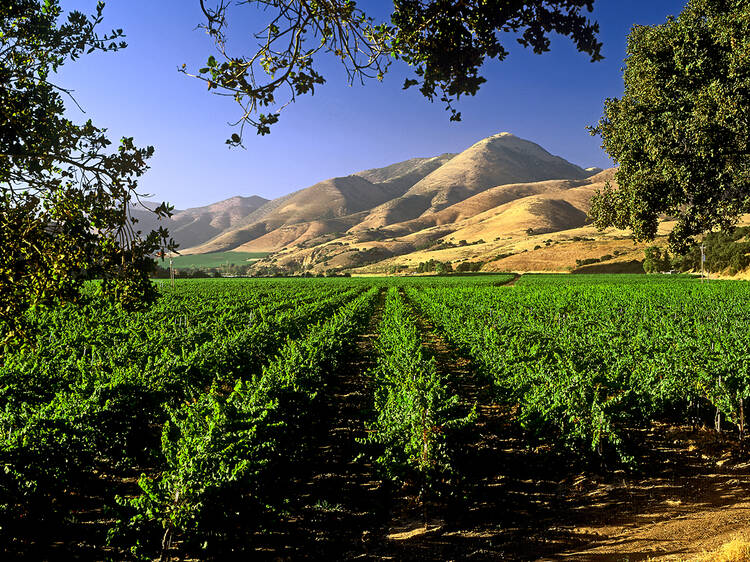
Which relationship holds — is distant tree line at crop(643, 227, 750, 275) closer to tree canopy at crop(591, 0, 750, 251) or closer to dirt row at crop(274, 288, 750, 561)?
tree canopy at crop(591, 0, 750, 251)

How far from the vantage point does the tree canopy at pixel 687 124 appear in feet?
48.6

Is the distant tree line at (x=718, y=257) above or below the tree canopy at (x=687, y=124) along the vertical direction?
below

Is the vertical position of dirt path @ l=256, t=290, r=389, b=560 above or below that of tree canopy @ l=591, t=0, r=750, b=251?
below

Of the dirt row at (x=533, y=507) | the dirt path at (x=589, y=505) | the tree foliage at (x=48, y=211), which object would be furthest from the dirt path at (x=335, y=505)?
the tree foliage at (x=48, y=211)

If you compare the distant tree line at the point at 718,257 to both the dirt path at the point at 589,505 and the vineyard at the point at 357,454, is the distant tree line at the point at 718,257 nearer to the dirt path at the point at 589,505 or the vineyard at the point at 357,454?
the vineyard at the point at 357,454

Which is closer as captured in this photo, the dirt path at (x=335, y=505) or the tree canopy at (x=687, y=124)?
the dirt path at (x=335, y=505)

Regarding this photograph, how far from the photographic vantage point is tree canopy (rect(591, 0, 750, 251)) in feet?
48.6

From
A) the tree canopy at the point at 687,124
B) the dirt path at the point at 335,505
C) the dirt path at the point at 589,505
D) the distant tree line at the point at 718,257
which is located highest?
the tree canopy at the point at 687,124

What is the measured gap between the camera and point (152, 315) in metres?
21.2

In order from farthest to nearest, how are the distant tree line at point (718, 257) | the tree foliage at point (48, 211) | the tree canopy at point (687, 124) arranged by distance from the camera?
the distant tree line at point (718, 257), the tree canopy at point (687, 124), the tree foliage at point (48, 211)

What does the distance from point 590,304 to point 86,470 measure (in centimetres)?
2663

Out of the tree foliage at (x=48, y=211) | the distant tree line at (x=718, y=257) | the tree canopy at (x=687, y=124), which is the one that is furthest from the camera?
the distant tree line at (x=718, y=257)

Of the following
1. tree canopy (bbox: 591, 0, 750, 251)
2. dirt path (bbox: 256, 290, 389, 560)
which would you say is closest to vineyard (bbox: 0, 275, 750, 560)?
dirt path (bbox: 256, 290, 389, 560)

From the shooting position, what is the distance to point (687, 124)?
15.8 m
